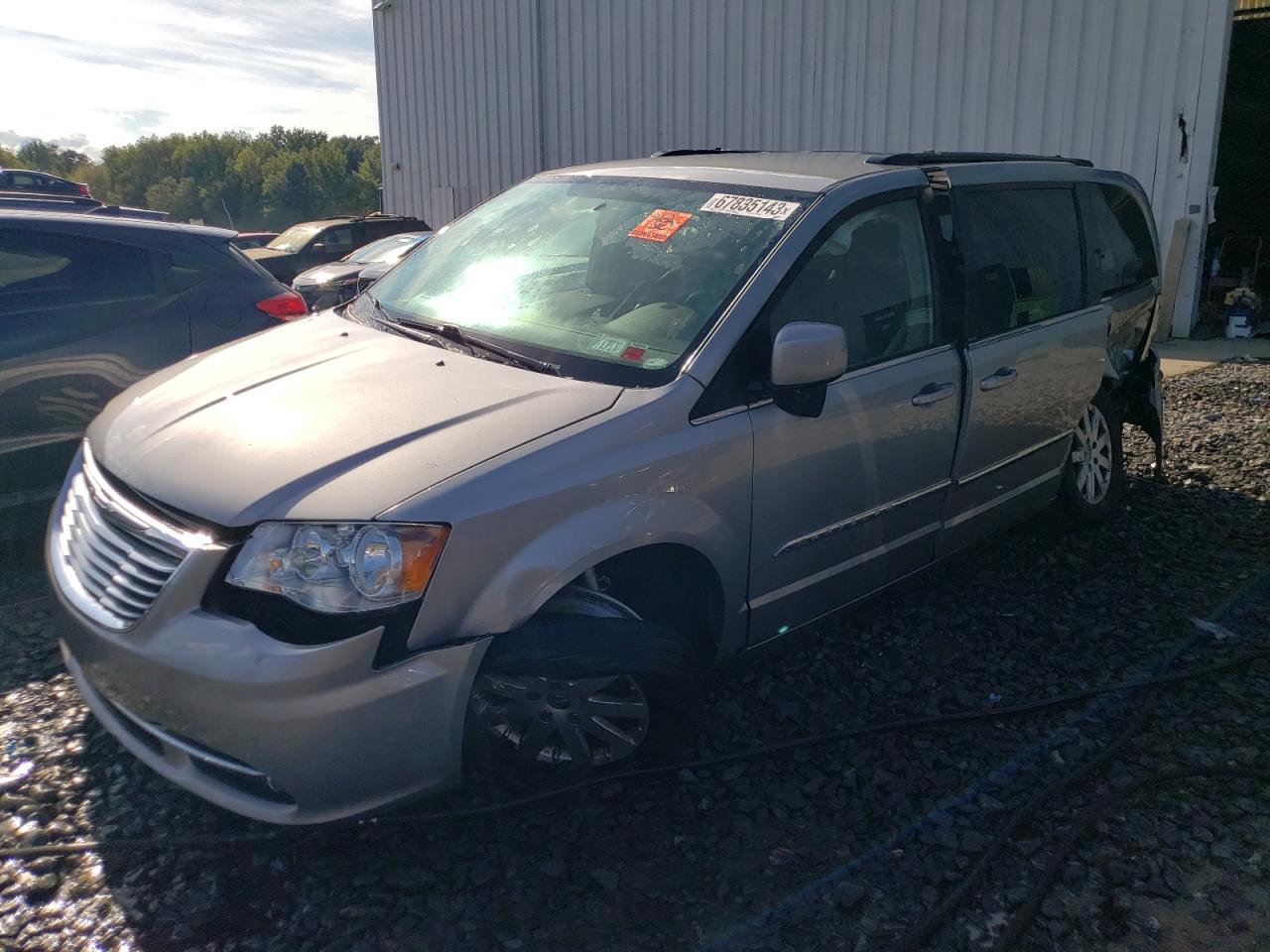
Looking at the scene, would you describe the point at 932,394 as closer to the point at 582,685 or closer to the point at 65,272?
the point at 582,685

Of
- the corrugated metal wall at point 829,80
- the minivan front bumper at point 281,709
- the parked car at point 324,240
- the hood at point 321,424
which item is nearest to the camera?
the minivan front bumper at point 281,709

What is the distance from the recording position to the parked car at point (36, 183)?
16.9 meters

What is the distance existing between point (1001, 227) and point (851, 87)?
29.4ft

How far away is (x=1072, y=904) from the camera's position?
8.34 ft

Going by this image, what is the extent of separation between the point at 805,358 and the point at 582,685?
1.10m

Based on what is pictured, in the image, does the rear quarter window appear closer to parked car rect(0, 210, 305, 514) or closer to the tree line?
parked car rect(0, 210, 305, 514)

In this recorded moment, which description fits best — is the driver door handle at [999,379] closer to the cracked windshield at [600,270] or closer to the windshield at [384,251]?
the cracked windshield at [600,270]

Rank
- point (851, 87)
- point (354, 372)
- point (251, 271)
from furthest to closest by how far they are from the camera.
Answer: point (851, 87) → point (251, 271) → point (354, 372)

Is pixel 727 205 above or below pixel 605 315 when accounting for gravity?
above

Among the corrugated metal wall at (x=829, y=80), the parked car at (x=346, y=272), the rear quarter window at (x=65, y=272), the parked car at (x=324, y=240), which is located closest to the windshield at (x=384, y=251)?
the parked car at (x=346, y=272)

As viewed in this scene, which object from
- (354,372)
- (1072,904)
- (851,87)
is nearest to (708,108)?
(851,87)

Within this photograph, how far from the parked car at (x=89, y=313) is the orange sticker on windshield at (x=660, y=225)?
2.37 m

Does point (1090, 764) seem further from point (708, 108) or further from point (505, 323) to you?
point (708, 108)

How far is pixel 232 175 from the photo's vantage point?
8750 centimetres
